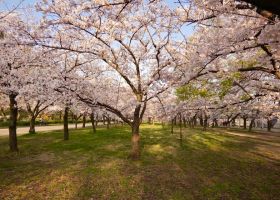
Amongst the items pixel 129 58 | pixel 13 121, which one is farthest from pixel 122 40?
pixel 13 121

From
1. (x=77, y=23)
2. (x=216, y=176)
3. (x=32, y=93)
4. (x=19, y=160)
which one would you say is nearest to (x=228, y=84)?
(x=216, y=176)

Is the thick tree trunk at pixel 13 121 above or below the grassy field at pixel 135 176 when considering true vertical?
above

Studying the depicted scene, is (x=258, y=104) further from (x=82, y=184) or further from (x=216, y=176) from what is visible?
(x=82, y=184)

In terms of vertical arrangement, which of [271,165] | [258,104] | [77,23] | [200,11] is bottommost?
[271,165]

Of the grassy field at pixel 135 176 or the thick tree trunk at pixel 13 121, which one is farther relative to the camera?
the thick tree trunk at pixel 13 121

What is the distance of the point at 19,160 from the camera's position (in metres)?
16.7

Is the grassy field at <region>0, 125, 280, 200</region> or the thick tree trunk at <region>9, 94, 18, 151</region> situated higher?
the thick tree trunk at <region>9, 94, 18, 151</region>

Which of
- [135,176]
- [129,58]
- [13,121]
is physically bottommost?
[135,176]

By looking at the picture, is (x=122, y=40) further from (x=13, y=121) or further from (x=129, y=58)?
(x=13, y=121)

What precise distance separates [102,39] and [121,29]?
1.32 m

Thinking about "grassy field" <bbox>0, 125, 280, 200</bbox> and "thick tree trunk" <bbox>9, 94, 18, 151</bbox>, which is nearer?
"grassy field" <bbox>0, 125, 280, 200</bbox>

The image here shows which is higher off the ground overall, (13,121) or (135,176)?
(13,121)

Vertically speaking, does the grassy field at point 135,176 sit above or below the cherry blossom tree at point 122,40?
below

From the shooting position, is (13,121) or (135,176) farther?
(13,121)
